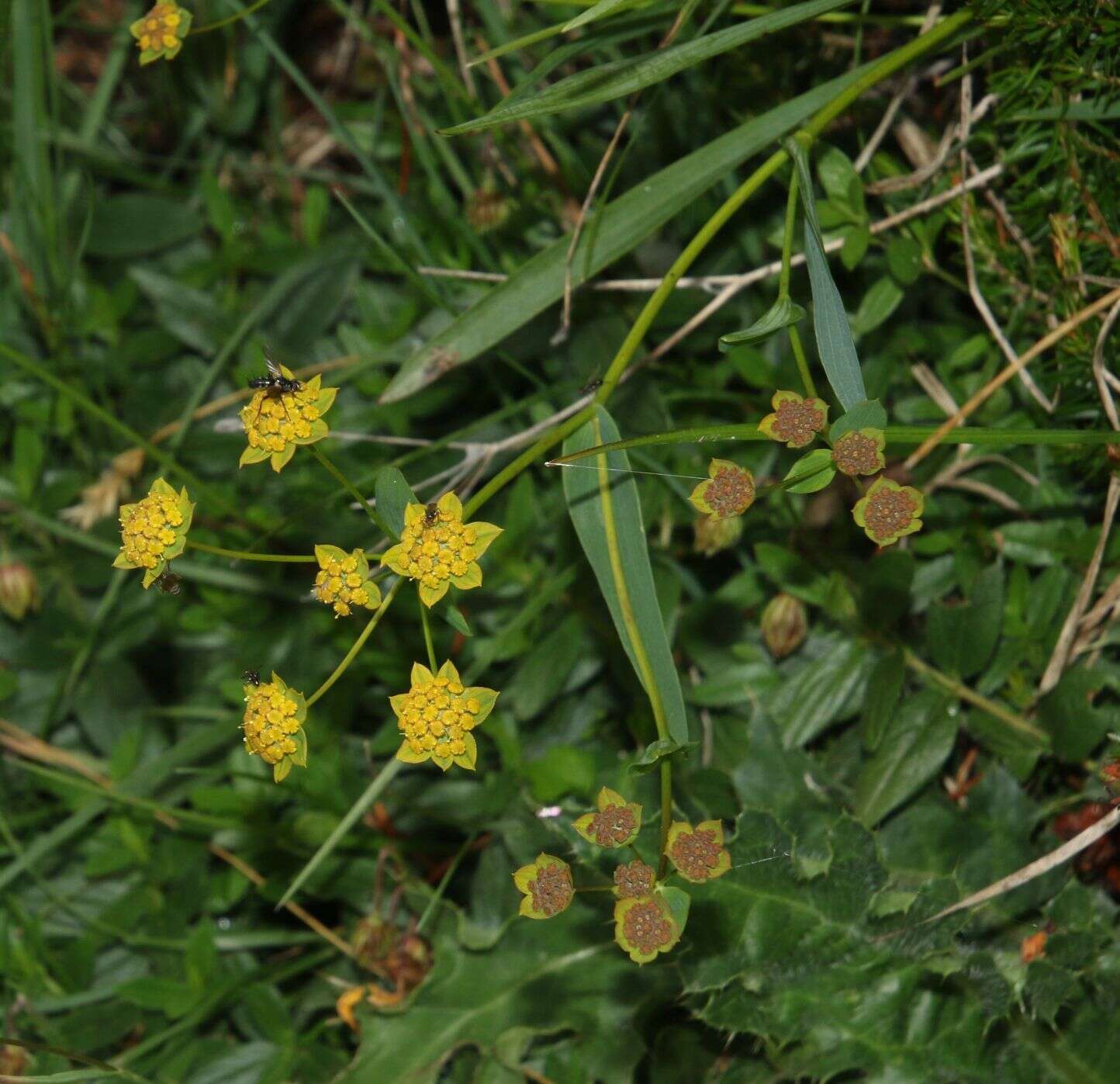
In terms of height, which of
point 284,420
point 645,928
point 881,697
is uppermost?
point 284,420

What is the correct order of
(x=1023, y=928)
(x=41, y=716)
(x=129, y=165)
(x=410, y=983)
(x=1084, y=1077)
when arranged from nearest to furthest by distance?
(x=1084, y=1077) → (x=1023, y=928) → (x=410, y=983) → (x=41, y=716) → (x=129, y=165)

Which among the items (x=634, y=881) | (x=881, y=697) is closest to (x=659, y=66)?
(x=881, y=697)

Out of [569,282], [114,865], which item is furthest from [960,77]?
[114,865]

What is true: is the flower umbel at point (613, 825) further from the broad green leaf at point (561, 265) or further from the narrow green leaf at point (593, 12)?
the narrow green leaf at point (593, 12)

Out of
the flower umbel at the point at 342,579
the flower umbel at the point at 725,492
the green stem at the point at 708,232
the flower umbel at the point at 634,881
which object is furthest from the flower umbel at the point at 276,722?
the flower umbel at the point at 725,492

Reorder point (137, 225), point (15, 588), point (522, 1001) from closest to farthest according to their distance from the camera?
point (522, 1001) → point (15, 588) → point (137, 225)

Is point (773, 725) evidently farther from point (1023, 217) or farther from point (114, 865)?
point (114, 865)

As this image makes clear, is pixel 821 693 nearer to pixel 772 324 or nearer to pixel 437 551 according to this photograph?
pixel 772 324
